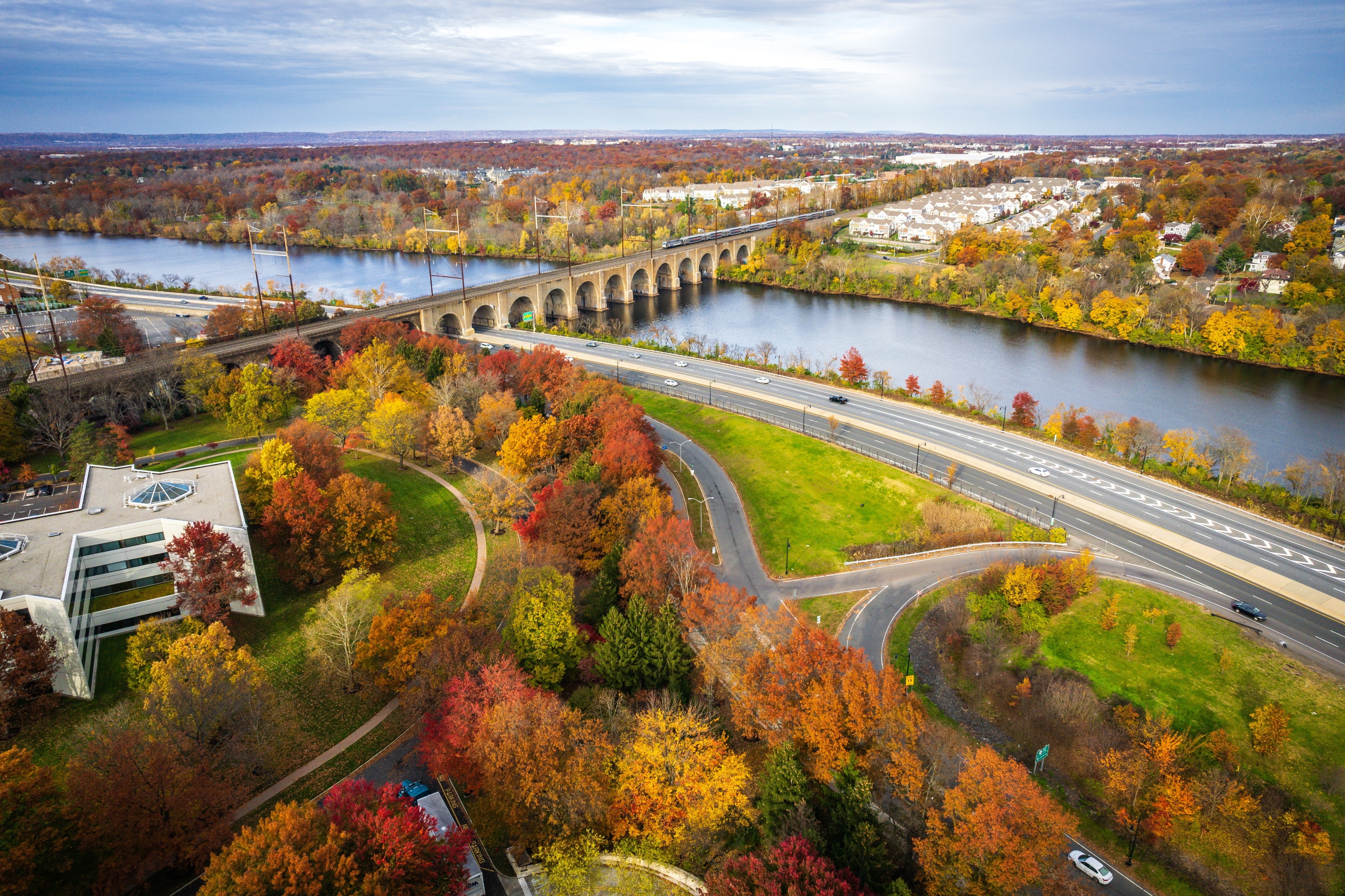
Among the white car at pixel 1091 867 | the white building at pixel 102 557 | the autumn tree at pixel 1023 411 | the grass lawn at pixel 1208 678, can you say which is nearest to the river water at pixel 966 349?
the autumn tree at pixel 1023 411

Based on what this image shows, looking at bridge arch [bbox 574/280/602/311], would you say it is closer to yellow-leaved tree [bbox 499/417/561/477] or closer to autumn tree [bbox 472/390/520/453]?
autumn tree [bbox 472/390/520/453]

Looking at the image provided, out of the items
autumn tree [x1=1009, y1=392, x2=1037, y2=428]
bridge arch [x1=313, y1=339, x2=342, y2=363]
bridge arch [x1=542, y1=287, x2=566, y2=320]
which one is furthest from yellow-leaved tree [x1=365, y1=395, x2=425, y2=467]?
bridge arch [x1=542, y1=287, x2=566, y2=320]

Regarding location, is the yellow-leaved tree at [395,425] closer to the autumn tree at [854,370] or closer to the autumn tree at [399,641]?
the autumn tree at [399,641]

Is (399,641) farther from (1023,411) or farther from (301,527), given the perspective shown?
(1023,411)

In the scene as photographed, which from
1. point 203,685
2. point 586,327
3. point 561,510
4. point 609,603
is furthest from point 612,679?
point 586,327

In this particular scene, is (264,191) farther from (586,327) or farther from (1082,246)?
(1082,246)
